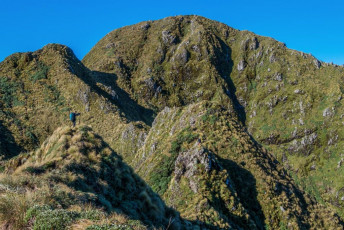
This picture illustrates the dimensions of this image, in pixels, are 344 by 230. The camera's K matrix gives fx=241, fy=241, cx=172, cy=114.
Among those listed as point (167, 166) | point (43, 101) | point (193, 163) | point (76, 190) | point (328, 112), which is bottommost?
point (76, 190)

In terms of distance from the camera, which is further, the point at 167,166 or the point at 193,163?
the point at 167,166

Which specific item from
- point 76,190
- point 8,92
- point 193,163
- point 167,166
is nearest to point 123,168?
point 76,190

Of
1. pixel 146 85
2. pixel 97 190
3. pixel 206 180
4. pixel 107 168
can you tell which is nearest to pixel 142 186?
pixel 107 168

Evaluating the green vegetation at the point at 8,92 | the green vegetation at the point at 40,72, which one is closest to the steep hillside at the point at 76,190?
the green vegetation at the point at 8,92

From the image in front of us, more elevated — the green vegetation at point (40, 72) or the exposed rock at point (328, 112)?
the exposed rock at point (328, 112)

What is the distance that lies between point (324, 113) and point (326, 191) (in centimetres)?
5659

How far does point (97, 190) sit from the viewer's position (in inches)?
551

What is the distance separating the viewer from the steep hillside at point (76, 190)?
7.40 meters

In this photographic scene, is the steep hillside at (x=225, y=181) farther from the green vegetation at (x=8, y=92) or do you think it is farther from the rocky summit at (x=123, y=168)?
the green vegetation at (x=8, y=92)

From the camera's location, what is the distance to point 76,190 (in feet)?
40.4

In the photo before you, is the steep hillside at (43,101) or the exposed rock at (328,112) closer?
the steep hillside at (43,101)

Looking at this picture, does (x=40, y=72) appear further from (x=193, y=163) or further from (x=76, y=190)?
(x=76, y=190)

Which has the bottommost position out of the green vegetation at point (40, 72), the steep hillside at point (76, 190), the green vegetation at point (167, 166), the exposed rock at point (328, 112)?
the steep hillside at point (76, 190)

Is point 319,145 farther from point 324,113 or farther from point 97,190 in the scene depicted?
point 97,190
